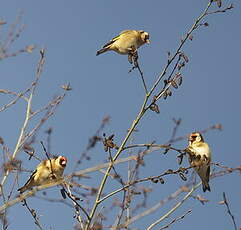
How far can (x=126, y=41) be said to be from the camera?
25.7 ft

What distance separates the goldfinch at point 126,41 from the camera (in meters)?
7.78

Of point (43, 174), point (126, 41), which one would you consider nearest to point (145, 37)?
point (126, 41)

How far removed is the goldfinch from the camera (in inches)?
306

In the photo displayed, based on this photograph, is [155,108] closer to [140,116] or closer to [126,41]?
[140,116]

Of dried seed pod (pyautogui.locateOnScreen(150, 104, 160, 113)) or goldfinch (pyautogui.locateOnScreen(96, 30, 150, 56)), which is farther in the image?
goldfinch (pyautogui.locateOnScreen(96, 30, 150, 56))

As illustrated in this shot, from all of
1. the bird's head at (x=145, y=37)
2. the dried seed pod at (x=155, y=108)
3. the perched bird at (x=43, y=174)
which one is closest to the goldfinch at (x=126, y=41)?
the bird's head at (x=145, y=37)

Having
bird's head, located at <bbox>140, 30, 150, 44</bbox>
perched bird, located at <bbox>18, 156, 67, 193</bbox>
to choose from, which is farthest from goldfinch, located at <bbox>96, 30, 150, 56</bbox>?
perched bird, located at <bbox>18, 156, 67, 193</bbox>

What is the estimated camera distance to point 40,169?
5.53 metres

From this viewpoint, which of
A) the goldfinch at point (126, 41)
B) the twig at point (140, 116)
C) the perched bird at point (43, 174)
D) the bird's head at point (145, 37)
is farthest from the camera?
the bird's head at point (145, 37)

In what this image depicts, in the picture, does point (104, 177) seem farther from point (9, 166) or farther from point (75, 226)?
point (9, 166)

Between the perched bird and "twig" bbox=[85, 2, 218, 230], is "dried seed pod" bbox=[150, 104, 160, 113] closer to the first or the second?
"twig" bbox=[85, 2, 218, 230]

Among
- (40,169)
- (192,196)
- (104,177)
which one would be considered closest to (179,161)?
(192,196)

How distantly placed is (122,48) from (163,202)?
4982mm

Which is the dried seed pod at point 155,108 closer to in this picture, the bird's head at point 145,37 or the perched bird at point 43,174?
the perched bird at point 43,174
